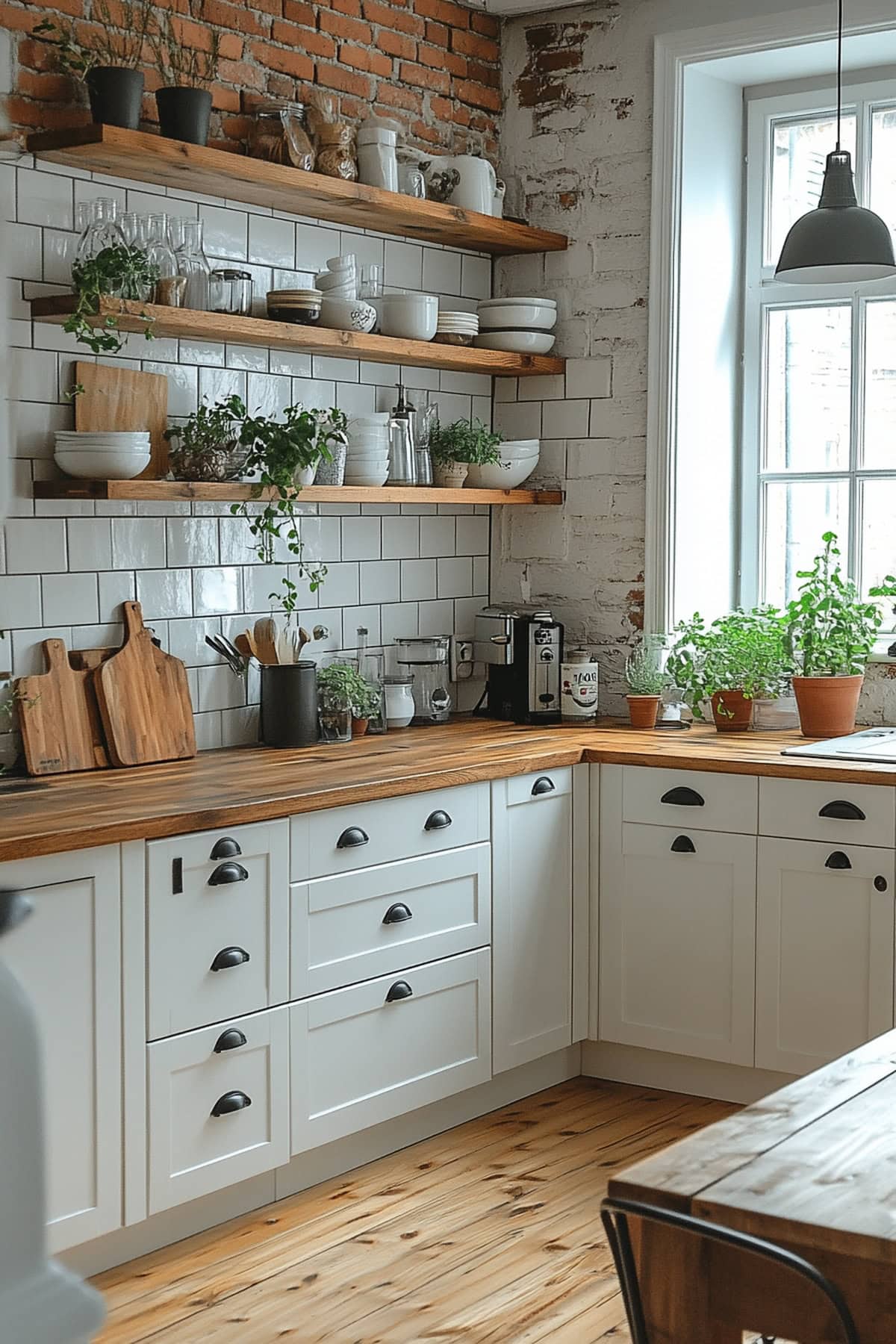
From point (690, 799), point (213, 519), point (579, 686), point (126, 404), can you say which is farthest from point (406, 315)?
point (690, 799)

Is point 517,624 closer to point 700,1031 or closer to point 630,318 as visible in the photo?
point 630,318

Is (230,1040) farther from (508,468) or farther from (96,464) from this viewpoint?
(508,468)

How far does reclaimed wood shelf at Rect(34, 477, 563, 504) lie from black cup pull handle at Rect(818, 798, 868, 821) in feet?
4.42

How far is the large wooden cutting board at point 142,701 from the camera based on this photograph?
12.5ft

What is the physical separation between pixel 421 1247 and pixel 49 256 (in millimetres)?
2291

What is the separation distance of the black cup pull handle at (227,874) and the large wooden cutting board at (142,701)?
1.95 feet

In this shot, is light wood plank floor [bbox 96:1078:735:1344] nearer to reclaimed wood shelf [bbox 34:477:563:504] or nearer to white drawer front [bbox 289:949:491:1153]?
white drawer front [bbox 289:949:491:1153]

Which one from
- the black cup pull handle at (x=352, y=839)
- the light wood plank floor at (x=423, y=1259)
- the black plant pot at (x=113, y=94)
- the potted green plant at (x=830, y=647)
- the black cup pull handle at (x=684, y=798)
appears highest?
the black plant pot at (x=113, y=94)

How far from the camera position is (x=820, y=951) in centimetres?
396

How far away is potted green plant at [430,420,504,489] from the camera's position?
15.5 ft

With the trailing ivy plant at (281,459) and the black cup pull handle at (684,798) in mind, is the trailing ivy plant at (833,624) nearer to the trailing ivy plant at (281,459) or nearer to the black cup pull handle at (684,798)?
the black cup pull handle at (684,798)

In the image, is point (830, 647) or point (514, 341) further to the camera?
point (514, 341)

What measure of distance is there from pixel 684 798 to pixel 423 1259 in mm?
1351

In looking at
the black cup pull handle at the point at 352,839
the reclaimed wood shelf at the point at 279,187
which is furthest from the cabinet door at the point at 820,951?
the reclaimed wood shelf at the point at 279,187
